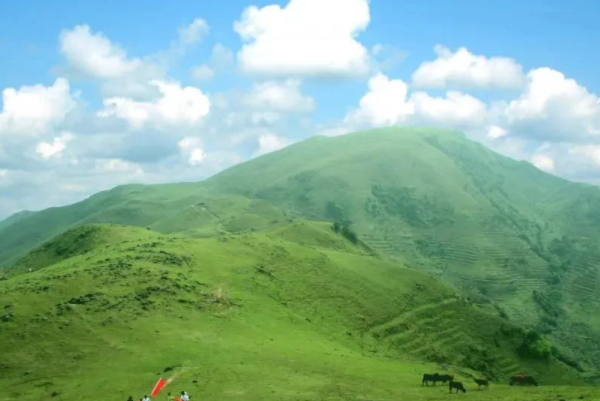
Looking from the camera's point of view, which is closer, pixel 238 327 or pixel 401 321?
pixel 238 327

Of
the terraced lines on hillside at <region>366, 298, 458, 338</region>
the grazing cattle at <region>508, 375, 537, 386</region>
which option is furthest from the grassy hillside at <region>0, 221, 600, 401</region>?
the grazing cattle at <region>508, 375, 537, 386</region>

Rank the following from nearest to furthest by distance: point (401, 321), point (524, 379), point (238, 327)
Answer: point (524, 379), point (238, 327), point (401, 321)

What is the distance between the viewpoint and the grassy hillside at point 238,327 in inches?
2435

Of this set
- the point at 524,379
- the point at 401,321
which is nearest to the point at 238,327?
the point at 524,379

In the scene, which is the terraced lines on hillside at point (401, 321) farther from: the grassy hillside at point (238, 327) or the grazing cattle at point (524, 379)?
the grazing cattle at point (524, 379)

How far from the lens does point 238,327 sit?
87750 millimetres

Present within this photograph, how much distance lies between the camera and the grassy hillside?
61.8 meters

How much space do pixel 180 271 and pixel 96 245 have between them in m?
42.3

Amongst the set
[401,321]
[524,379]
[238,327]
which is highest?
[238,327]

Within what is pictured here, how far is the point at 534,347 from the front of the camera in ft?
406

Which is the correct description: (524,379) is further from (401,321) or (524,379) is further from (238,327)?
(401,321)

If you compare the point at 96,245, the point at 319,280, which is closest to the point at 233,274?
the point at 319,280

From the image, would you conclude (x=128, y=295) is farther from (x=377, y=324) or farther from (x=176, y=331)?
(x=377, y=324)

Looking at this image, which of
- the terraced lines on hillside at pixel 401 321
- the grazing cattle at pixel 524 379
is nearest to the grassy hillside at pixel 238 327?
the terraced lines on hillside at pixel 401 321
